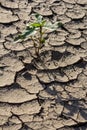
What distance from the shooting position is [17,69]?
2246 mm

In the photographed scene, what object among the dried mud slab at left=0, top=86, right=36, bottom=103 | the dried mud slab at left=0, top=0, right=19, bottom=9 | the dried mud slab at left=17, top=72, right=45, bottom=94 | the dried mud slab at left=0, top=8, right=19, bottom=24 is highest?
the dried mud slab at left=0, top=0, right=19, bottom=9

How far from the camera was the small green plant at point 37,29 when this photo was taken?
84.5 inches

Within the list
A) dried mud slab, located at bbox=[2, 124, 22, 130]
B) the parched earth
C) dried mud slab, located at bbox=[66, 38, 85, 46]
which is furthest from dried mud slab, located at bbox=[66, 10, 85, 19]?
dried mud slab, located at bbox=[2, 124, 22, 130]

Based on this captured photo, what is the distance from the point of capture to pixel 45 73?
2.25 metres

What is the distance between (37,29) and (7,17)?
0.50 m

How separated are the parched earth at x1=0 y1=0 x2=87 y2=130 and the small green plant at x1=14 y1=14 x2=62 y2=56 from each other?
1.9 inches

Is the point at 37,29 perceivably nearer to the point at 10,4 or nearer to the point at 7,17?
the point at 7,17

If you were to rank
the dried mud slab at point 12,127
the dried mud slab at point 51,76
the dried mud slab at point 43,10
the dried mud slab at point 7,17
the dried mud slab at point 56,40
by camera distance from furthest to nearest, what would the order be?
the dried mud slab at point 43,10 → the dried mud slab at point 7,17 → the dried mud slab at point 56,40 → the dried mud slab at point 51,76 → the dried mud slab at point 12,127

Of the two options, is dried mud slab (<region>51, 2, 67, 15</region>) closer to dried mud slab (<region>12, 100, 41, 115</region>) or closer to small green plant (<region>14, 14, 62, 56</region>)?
small green plant (<region>14, 14, 62, 56</region>)

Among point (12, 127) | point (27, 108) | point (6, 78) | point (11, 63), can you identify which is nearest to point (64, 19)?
point (11, 63)

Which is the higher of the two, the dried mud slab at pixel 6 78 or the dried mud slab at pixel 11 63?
the dried mud slab at pixel 11 63

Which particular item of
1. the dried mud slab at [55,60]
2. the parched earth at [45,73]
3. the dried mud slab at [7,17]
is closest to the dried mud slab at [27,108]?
the parched earth at [45,73]

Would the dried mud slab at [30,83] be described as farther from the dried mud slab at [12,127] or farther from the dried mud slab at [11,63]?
the dried mud slab at [12,127]

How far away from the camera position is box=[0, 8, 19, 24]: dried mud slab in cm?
261
